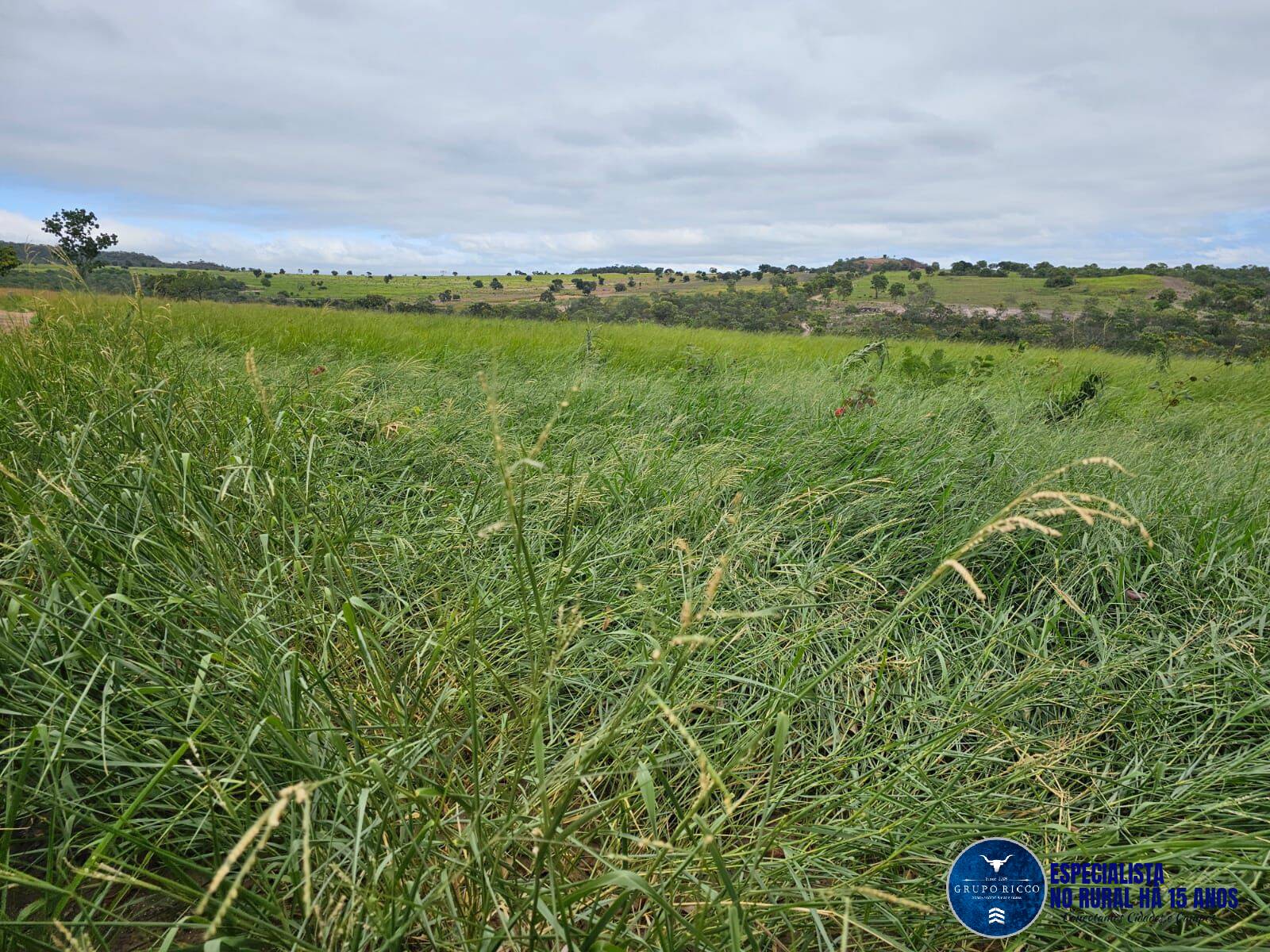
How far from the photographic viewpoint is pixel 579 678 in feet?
5.24

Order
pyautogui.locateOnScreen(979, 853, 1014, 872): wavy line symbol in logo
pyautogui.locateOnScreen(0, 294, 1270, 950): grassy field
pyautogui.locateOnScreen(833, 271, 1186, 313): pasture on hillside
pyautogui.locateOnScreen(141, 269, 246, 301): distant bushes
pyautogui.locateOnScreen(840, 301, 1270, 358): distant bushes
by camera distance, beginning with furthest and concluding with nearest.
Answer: pyautogui.locateOnScreen(833, 271, 1186, 313): pasture on hillside
pyautogui.locateOnScreen(840, 301, 1270, 358): distant bushes
pyautogui.locateOnScreen(141, 269, 246, 301): distant bushes
pyautogui.locateOnScreen(979, 853, 1014, 872): wavy line symbol in logo
pyautogui.locateOnScreen(0, 294, 1270, 950): grassy field

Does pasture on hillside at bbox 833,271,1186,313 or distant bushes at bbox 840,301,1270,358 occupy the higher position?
pasture on hillside at bbox 833,271,1186,313

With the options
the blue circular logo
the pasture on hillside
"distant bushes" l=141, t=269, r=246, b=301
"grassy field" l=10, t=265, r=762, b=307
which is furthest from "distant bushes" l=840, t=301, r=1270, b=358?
"distant bushes" l=141, t=269, r=246, b=301

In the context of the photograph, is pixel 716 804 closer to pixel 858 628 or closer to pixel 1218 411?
pixel 858 628

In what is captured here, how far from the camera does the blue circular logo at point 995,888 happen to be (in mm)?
1012

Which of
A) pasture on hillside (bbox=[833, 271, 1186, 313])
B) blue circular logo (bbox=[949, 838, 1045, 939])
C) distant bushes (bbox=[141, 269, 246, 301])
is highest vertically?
pasture on hillside (bbox=[833, 271, 1186, 313])

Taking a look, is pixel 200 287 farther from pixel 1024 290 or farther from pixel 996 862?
pixel 1024 290

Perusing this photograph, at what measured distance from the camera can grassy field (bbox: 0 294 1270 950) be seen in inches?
36.4

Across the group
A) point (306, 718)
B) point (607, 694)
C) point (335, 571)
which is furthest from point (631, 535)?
point (306, 718)

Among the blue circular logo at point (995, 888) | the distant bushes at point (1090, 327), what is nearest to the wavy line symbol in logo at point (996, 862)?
the blue circular logo at point (995, 888)

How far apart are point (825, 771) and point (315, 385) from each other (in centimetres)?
335

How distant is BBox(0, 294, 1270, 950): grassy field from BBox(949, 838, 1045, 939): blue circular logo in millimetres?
49

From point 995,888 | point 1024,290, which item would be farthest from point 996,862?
point 1024,290

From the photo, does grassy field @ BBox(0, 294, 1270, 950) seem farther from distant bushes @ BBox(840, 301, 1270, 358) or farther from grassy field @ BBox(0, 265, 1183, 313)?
grassy field @ BBox(0, 265, 1183, 313)
